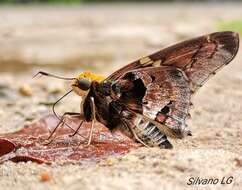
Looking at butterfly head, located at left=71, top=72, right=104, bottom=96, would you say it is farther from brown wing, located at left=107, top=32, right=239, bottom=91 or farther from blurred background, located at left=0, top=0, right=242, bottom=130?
blurred background, located at left=0, top=0, right=242, bottom=130

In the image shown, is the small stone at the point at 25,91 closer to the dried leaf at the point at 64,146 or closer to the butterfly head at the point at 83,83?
the dried leaf at the point at 64,146

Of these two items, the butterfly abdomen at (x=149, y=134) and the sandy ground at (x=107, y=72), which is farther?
the butterfly abdomen at (x=149, y=134)

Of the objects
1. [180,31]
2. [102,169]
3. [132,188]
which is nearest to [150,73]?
[102,169]

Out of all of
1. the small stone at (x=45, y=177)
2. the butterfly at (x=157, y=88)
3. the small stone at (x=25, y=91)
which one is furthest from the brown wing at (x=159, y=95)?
the small stone at (x=25, y=91)

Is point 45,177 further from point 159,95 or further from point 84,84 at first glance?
point 159,95

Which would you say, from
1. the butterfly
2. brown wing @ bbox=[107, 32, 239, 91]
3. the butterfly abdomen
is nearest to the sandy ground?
the butterfly abdomen

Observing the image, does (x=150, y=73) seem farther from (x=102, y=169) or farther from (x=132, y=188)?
(x=132, y=188)

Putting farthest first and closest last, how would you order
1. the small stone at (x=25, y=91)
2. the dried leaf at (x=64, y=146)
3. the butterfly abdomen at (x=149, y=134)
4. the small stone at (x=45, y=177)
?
the small stone at (x=25, y=91) < the butterfly abdomen at (x=149, y=134) < the dried leaf at (x=64, y=146) < the small stone at (x=45, y=177)

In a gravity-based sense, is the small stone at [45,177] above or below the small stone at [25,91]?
above
